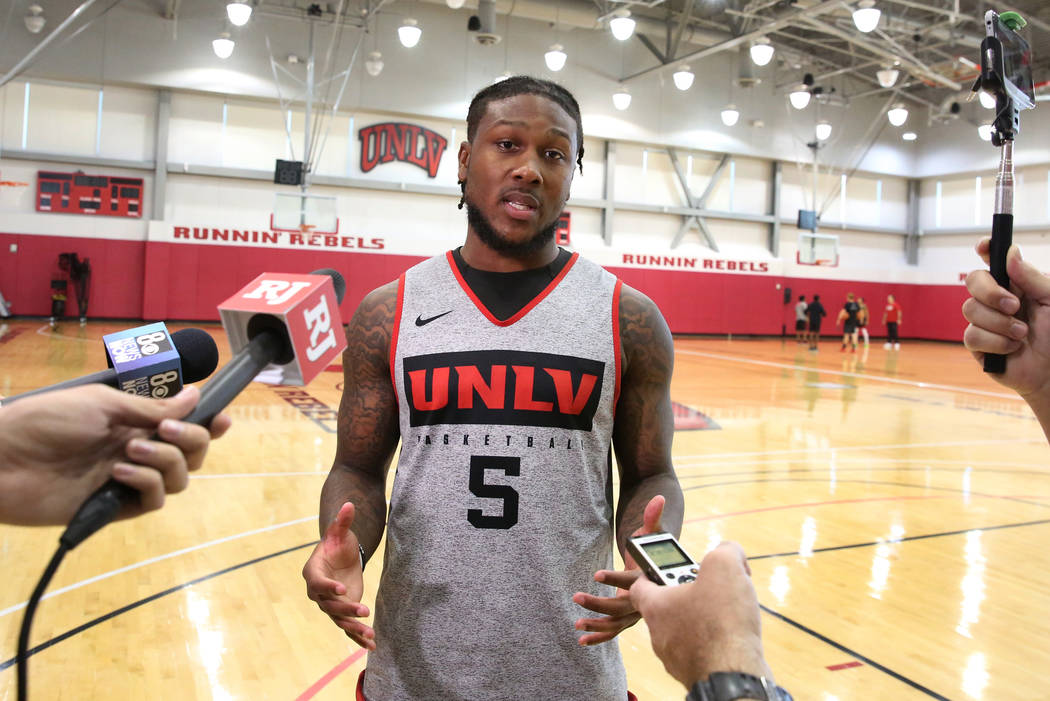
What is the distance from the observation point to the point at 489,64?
807 inches

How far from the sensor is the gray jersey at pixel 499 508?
1.67 m

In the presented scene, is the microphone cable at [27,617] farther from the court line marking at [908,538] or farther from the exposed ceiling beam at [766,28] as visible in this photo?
the exposed ceiling beam at [766,28]

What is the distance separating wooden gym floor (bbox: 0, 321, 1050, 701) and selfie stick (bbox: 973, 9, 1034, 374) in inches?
85.9

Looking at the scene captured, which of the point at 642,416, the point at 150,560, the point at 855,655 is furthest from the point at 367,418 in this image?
the point at 150,560

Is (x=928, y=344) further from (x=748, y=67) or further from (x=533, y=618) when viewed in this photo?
(x=533, y=618)

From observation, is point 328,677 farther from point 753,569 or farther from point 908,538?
point 908,538

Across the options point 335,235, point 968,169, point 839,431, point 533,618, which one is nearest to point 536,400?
point 533,618

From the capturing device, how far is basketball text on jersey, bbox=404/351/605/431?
5.69ft

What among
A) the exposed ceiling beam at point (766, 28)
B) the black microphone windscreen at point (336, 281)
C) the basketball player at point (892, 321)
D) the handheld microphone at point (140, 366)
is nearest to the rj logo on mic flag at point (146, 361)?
the handheld microphone at point (140, 366)

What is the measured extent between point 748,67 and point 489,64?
6.14m

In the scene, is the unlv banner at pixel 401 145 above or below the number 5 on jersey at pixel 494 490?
above

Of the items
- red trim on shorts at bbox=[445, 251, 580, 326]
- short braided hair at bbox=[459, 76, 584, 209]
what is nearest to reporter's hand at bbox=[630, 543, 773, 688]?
red trim on shorts at bbox=[445, 251, 580, 326]

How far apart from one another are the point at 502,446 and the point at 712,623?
29.4 inches

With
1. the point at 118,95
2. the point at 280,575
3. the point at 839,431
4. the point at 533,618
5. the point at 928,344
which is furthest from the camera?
the point at 928,344
